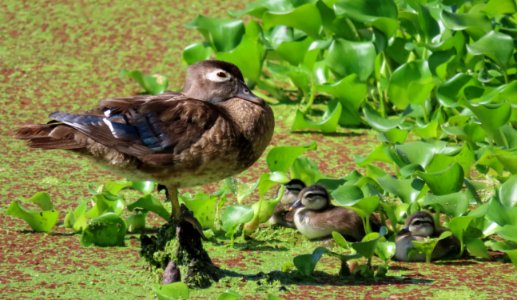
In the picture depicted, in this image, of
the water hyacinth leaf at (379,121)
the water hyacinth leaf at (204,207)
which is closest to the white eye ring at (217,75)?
the water hyacinth leaf at (204,207)

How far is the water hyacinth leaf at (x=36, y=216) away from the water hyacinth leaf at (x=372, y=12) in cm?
265

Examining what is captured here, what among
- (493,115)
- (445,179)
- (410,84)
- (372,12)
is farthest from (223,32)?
(445,179)

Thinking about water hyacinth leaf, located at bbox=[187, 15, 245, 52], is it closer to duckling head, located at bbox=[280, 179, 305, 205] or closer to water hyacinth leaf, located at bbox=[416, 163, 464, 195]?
duckling head, located at bbox=[280, 179, 305, 205]

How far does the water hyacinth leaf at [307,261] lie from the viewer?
554 centimetres

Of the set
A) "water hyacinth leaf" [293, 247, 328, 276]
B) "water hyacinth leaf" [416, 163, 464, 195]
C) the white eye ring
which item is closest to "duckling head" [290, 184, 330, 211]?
"water hyacinth leaf" [416, 163, 464, 195]

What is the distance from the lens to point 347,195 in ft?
19.6

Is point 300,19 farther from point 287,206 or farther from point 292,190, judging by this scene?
point 287,206

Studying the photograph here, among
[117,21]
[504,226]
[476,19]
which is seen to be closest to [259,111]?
[504,226]

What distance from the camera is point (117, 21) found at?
9727mm

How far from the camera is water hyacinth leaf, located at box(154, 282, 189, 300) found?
16.7 feet

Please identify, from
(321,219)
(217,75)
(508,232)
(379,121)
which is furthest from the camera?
(379,121)

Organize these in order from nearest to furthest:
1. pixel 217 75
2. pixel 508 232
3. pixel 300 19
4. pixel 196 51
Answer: pixel 508 232
pixel 217 75
pixel 300 19
pixel 196 51

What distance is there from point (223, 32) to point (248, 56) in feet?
1.18

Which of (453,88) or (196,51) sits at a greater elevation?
(453,88)
